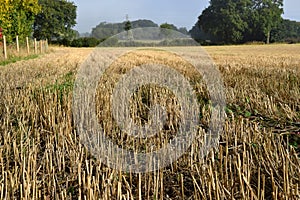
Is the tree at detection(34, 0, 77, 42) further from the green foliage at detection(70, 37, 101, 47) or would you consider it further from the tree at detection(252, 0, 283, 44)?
the tree at detection(252, 0, 283, 44)

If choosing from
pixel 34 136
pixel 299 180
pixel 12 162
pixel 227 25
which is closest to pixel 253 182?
pixel 299 180

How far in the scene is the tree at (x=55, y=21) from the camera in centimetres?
6366

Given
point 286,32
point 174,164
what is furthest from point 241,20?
point 174,164

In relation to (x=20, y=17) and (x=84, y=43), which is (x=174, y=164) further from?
(x=84, y=43)

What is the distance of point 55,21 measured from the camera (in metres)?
64.1

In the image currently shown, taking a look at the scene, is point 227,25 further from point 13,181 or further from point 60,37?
point 13,181

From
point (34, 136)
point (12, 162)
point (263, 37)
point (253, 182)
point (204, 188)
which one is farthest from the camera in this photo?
point (263, 37)

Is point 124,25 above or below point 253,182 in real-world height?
above

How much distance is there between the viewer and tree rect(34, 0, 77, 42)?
6366 cm

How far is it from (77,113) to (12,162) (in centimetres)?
144

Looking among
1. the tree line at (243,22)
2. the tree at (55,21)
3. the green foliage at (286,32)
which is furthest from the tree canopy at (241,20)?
the tree at (55,21)

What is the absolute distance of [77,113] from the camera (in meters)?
4.35

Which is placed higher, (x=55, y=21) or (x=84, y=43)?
(x=55, y=21)

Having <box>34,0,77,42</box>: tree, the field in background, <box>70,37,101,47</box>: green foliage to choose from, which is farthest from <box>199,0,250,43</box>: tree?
the field in background
